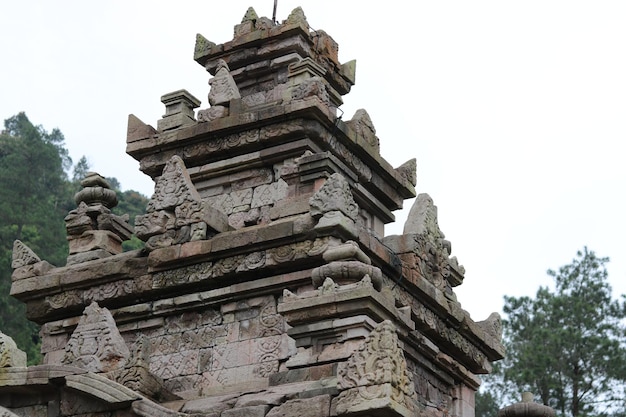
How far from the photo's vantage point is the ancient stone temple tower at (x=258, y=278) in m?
11.0

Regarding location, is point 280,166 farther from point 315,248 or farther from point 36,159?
point 36,159

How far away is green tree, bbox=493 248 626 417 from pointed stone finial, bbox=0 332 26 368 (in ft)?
74.1

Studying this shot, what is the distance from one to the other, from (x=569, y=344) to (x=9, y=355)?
79.6 ft

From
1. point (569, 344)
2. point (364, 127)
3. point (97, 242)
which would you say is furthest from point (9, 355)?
point (569, 344)

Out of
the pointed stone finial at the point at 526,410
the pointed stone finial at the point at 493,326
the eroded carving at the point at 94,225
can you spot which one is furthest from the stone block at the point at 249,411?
the pointed stone finial at the point at 493,326

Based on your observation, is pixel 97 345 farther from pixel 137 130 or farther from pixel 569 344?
pixel 569 344

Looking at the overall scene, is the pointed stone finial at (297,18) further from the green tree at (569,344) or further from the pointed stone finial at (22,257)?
the green tree at (569,344)

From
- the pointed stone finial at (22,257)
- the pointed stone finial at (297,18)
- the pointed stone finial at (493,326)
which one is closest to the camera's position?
the pointed stone finial at (22,257)

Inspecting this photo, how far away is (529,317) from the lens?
3638 cm

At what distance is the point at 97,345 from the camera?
11844mm

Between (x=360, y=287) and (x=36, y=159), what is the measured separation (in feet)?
152

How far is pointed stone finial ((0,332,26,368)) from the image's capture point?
11.5 m

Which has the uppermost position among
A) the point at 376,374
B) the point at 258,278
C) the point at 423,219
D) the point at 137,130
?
the point at 137,130

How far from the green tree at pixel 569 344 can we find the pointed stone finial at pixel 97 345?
2202cm
